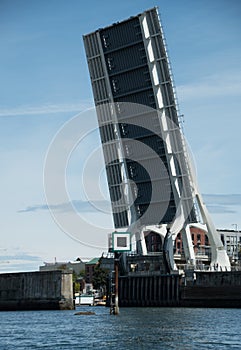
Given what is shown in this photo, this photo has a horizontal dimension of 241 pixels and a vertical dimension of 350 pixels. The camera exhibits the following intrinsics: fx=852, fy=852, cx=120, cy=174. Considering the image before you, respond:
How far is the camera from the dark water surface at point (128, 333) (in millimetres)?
26359

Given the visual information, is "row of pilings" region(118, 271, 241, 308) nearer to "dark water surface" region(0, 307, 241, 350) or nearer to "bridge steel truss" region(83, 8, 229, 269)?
"bridge steel truss" region(83, 8, 229, 269)

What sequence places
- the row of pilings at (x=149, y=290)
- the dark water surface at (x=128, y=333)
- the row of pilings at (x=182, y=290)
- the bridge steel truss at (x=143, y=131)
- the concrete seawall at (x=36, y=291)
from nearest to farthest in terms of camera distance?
the dark water surface at (x=128, y=333), the bridge steel truss at (x=143, y=131), the concrete seawall at (x=36, y=291), the row of pilings at (x=182, y=290), the row of pilings at (x=149, y=290)

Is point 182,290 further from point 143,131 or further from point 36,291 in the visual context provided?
point 143,131

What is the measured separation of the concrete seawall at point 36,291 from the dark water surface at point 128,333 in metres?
10.1

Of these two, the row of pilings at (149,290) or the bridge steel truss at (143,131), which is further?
the row of pilings at (149,290)

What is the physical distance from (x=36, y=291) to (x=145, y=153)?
36.5 feet

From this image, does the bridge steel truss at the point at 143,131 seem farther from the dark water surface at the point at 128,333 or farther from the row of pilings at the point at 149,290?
the dark water surface at the point at 128,333

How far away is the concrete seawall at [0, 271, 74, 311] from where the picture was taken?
51.7 metres

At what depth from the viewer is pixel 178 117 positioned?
5134 centimetres

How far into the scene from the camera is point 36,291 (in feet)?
177

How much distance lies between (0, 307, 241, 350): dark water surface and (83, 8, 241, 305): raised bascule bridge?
1359 cm

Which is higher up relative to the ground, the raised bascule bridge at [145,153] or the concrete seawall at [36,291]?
the raised bascule bridge at [145,153]

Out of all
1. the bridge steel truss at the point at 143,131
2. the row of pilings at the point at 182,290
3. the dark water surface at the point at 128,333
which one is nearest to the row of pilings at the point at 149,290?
the row of pilings at the point at 182,290

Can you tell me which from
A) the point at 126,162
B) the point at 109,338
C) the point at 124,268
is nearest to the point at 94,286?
the point at 124,268
